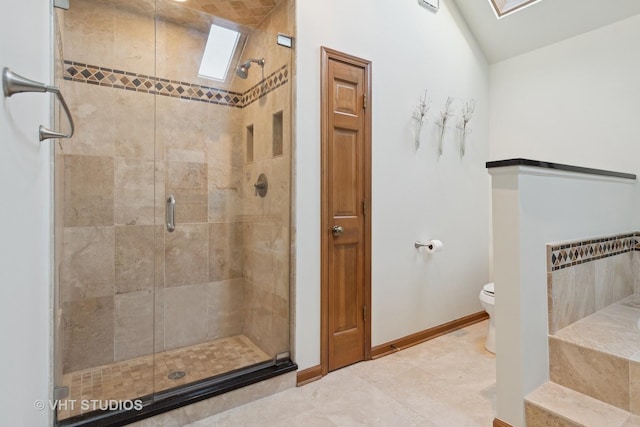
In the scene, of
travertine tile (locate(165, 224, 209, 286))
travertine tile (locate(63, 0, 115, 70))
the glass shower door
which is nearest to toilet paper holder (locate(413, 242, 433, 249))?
travertine tile (locate(165, 224, 209, 286))

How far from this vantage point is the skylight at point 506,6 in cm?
279

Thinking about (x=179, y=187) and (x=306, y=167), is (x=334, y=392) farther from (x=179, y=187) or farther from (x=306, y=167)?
(x=179, y=187)

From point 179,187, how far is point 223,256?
65 centimetres

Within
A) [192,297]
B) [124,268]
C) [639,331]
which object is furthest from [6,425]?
[639,331]

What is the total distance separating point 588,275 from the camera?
1.92 m

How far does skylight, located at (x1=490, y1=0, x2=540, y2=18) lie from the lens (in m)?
2.79

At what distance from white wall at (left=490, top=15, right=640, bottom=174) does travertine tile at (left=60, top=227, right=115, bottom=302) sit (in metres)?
3.45

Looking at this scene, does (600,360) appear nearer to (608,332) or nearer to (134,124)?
(608,332)

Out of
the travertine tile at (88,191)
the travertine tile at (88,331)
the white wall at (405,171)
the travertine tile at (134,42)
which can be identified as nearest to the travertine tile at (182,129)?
the travertine tile at (134,42)

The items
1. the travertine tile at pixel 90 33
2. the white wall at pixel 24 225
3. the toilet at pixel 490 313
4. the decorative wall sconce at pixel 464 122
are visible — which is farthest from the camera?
the decorative wall sconce at pixel 464 122

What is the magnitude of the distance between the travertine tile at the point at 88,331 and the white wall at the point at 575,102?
3591 millimetres

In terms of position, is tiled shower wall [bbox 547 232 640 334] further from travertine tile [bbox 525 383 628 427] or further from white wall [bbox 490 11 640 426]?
travertine tile [bbox 525 383 628 427]

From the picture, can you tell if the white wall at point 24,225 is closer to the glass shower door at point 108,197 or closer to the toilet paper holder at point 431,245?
the glass shower door at point 108,197

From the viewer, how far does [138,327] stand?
235 cm
